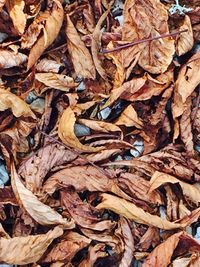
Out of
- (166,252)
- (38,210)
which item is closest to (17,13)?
(38,210)

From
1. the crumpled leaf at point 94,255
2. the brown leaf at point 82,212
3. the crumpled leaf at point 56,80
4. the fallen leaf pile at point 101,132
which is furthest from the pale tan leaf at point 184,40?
the crumpled leaf at point 94,255

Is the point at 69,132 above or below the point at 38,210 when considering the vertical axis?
above

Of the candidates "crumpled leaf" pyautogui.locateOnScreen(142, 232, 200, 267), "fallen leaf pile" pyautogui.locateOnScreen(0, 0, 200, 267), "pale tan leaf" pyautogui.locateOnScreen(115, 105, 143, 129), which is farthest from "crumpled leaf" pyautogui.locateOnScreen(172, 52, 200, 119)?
"crumpled leaf" pyautogui.locateOnScreen(142, 232, 200, 267)

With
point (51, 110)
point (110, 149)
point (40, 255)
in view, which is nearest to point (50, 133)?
point (51, 110)

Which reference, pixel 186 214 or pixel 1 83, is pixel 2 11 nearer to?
pixel 1 83

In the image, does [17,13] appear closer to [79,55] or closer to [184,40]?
[79,55]
